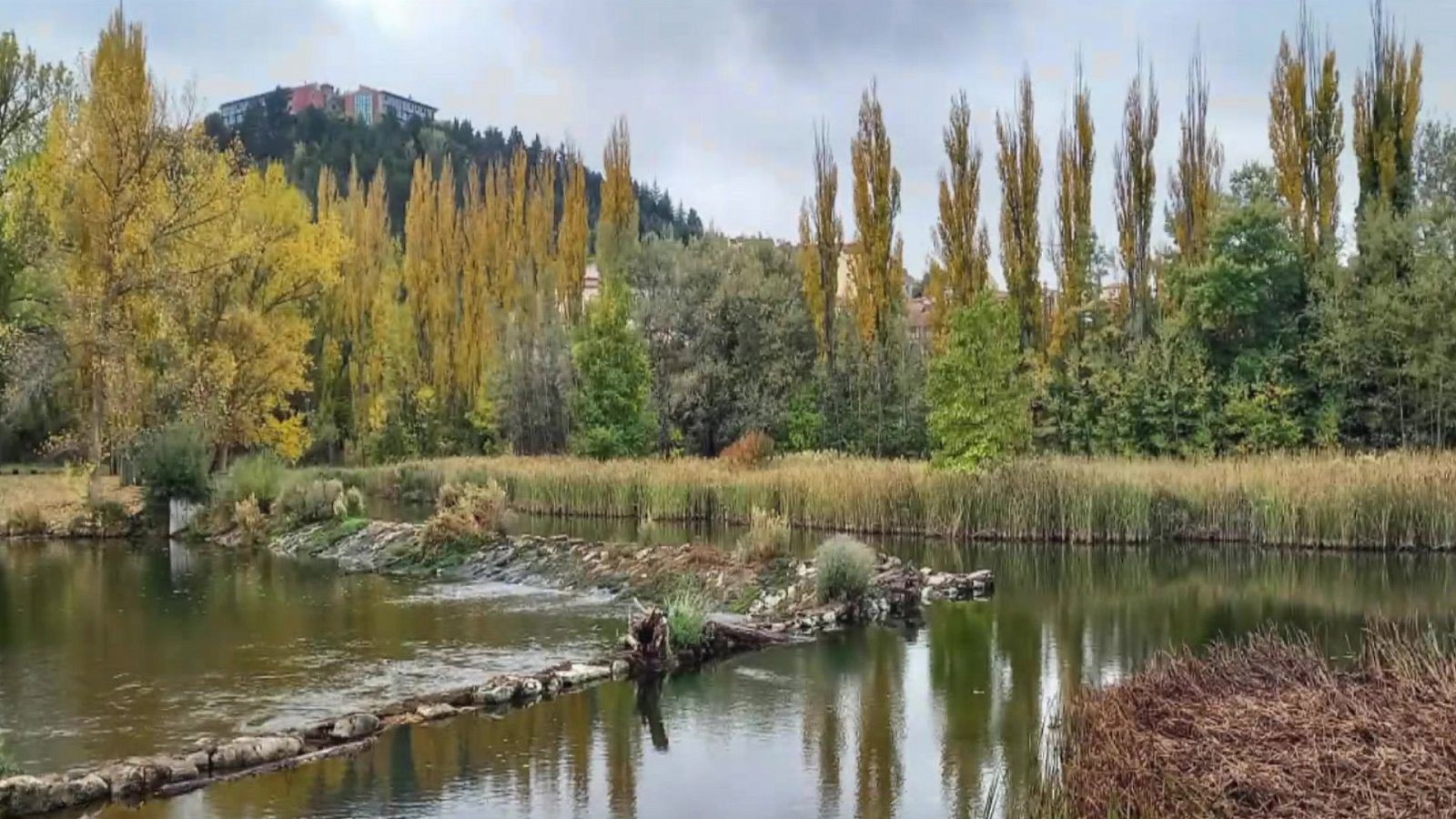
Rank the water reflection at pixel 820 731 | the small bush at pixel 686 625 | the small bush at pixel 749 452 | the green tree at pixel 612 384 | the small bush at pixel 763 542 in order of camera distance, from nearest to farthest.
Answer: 1. the water reflection at pixel 820 731
2. the small bush at pixel 686 625
3. the small bush at pixel 763 542
4. the small bush at pixel 749 452
5. the green tree at pixel 612 384

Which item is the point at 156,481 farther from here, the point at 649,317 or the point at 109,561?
the point at 649,317

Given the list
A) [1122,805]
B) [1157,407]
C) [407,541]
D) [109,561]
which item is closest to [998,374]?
[1157,407]

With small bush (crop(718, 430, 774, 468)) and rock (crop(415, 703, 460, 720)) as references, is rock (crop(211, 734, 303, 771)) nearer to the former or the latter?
rock (crop(415, 703, 460, 720))

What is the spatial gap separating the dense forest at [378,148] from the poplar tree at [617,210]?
87.4 feet

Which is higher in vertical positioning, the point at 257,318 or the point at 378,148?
the point at 378,148

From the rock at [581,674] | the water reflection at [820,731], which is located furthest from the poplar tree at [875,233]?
the rock at [581,674]

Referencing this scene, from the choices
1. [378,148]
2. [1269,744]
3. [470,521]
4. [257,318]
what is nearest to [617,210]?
[257,318]

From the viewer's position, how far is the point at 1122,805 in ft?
19.2

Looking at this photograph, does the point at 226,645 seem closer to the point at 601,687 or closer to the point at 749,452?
the point at 601,687

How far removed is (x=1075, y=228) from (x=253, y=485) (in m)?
21.7

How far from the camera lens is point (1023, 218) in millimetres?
33688

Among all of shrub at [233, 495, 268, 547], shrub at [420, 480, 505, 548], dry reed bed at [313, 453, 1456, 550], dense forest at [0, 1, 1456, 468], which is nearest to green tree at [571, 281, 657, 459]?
dense forest at [0, 1, 1456, 468]

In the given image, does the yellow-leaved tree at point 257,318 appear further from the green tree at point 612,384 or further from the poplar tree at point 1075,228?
the poplar tree at point 1075,228

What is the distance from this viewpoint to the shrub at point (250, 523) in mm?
22391
